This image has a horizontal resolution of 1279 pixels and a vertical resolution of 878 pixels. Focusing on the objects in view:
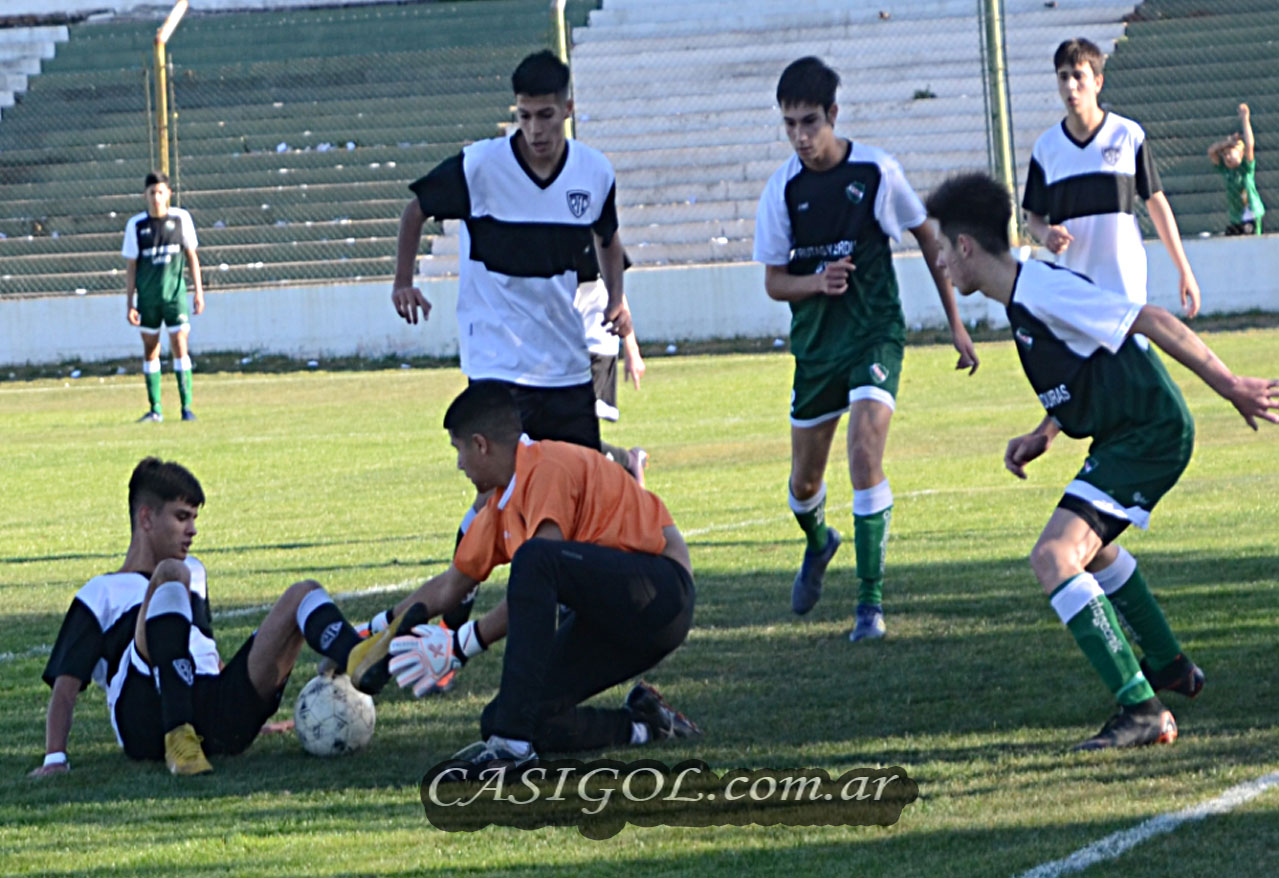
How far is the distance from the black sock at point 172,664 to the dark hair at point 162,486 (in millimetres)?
406

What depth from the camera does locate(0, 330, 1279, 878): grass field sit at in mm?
4332

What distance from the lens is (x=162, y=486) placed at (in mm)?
5656

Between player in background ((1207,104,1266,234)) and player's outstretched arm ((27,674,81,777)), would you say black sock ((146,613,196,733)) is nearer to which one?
player's outstretched arm ((27,674,81,777))

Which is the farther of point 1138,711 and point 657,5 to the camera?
point 657,5

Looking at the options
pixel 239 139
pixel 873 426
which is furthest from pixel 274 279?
pixel 873 426

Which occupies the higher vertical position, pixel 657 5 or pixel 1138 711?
pixel 657 5

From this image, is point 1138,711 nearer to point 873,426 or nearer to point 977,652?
point 977,652

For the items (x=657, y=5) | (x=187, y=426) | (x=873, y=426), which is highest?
(x=657, y=5)

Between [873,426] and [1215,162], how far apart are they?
57.4 feet

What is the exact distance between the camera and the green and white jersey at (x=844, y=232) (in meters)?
7.45

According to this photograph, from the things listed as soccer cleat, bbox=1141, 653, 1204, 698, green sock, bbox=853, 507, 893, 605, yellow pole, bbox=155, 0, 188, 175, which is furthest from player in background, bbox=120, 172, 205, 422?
soccer cleat, bbox=1141, 653, 1204, 698

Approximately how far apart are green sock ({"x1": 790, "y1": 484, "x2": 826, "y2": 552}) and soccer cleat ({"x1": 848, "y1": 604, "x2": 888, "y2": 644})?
27.1 inches

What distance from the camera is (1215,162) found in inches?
915

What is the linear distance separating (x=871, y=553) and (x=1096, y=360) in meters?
1.99
